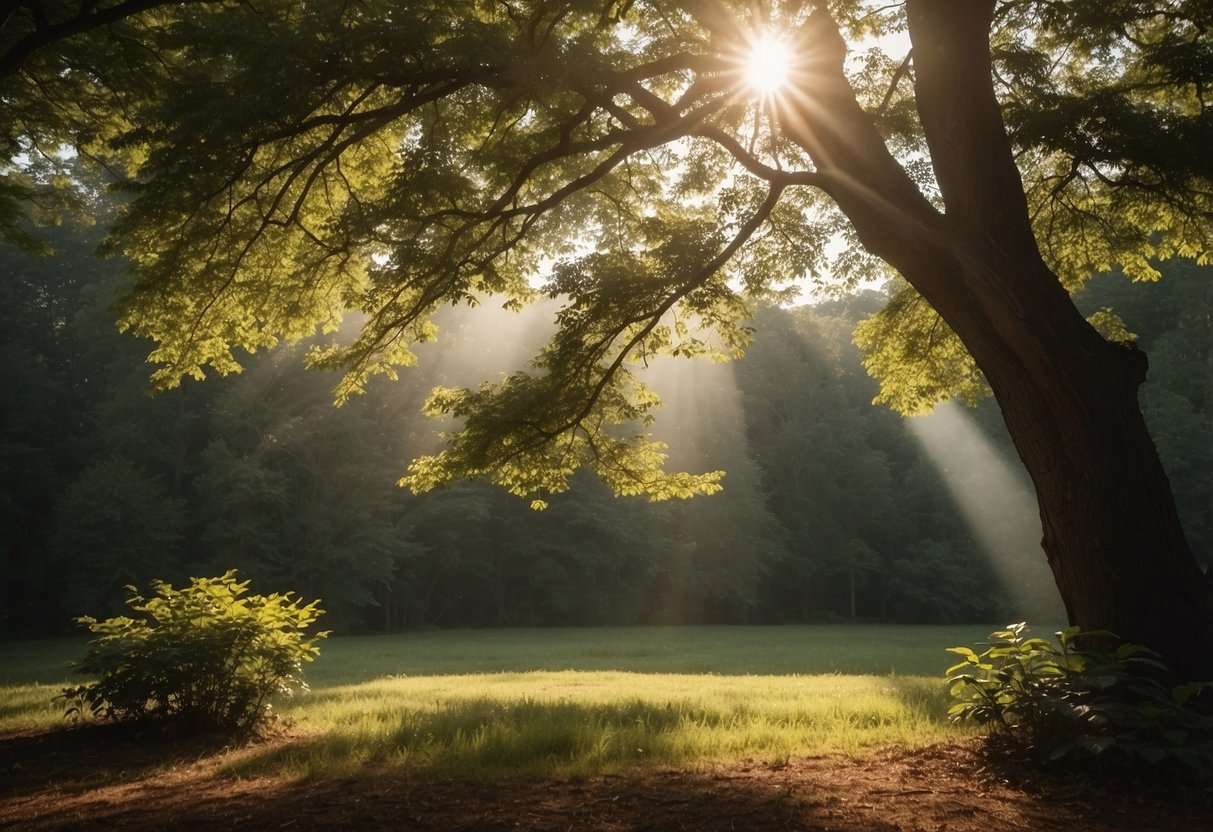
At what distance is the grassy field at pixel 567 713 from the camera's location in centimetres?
635

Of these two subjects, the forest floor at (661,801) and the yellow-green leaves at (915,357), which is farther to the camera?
the yellow-green leaves at (915,357)

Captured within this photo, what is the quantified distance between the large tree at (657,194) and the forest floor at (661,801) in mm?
1619

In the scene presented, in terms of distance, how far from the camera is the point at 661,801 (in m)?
4.92

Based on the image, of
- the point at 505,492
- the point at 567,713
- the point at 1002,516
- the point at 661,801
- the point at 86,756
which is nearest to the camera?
the point at 661,801

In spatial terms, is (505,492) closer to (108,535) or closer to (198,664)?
(108,535)

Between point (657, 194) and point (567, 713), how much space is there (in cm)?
605

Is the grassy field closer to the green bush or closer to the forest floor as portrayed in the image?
the forest floor

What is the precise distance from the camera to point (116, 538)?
3062cm

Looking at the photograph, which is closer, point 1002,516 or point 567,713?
point 567,713

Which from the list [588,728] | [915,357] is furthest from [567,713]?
[915,357]

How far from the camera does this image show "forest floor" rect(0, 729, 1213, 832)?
4508 mm

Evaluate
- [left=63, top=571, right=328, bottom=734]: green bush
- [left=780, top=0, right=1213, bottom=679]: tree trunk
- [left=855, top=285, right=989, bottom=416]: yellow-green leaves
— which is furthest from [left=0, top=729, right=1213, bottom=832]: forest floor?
[left=855, top=285, right=989, bottom=416]: yellow-green leaves

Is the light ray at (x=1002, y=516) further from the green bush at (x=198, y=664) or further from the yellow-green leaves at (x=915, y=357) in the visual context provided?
the green bush at (x=198, y=664)

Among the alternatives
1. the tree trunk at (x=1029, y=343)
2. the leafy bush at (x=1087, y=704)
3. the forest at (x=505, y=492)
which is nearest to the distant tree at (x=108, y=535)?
the forest at (x=505, y=492)
